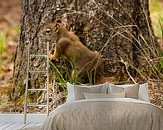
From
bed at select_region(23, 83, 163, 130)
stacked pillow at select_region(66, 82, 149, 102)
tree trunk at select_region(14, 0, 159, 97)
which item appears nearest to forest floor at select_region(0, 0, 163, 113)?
tree trunk at select_region(14, 0, 159, 97)

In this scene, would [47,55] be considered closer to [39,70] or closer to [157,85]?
[39,70]

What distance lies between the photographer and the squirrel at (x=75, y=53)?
4000 millimetres

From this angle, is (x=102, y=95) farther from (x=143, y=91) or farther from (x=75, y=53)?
(x=75, y=53)

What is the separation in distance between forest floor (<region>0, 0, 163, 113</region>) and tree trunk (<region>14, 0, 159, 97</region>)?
0.16 metres

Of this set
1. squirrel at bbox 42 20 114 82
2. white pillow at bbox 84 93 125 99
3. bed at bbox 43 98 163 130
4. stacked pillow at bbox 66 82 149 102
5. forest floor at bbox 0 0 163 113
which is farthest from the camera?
forest floor at bbox 0 0 163 113

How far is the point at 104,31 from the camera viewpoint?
13.5 ft

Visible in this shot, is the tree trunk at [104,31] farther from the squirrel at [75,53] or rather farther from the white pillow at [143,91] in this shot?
the white pillow at [143,91]

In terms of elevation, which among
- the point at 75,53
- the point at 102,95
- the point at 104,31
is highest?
the point at 104,31

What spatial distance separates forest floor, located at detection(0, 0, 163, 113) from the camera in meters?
4.22

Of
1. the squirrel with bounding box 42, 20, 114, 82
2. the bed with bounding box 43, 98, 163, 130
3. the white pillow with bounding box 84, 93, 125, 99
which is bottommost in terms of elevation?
the bed with bounding box 43, 98, 163, 130

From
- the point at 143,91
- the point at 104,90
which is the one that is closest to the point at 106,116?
the point at 104,90

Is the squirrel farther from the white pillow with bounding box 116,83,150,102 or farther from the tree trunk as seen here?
the white pillow with bounding box 116,83,150,102

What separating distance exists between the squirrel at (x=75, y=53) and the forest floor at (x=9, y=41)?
46 centimetres

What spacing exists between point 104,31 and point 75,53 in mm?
288
